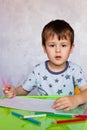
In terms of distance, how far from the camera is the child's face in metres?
1.07

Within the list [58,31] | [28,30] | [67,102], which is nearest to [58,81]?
[58,31]

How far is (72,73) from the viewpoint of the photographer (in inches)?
45.6

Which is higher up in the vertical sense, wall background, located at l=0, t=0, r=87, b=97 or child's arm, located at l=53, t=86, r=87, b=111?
wall background, located at l=0, t=0, r=87, b=97

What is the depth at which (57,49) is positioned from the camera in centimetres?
107

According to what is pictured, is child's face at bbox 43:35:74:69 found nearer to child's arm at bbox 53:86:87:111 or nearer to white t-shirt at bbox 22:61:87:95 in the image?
white t-shirt at bbox 22:61:87:95

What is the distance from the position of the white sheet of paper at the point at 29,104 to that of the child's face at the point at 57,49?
0.67 ft

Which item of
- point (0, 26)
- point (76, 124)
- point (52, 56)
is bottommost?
point (76, 124)

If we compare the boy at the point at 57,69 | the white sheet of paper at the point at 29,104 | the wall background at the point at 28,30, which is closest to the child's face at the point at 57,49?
the boy at the point at 57,69

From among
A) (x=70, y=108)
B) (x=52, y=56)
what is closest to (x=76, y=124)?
(x=70, y=108)

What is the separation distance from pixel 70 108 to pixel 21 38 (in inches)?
49.6

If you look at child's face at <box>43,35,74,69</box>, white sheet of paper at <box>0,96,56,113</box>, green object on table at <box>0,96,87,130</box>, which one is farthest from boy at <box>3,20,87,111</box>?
green object on table at <box>0,96,87,130</box>

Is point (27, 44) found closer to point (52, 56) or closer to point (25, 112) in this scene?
point (52, 56)

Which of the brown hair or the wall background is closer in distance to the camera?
the brown hair

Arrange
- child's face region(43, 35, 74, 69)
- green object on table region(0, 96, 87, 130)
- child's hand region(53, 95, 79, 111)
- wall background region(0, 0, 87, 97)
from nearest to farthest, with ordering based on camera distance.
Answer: green object on table region(0, 96, 87, 130) < child's hand region(53, 95, 79, 111) < child's face region(43, 35, 74, 69) < wall background region(0, 0, 87, 97)
